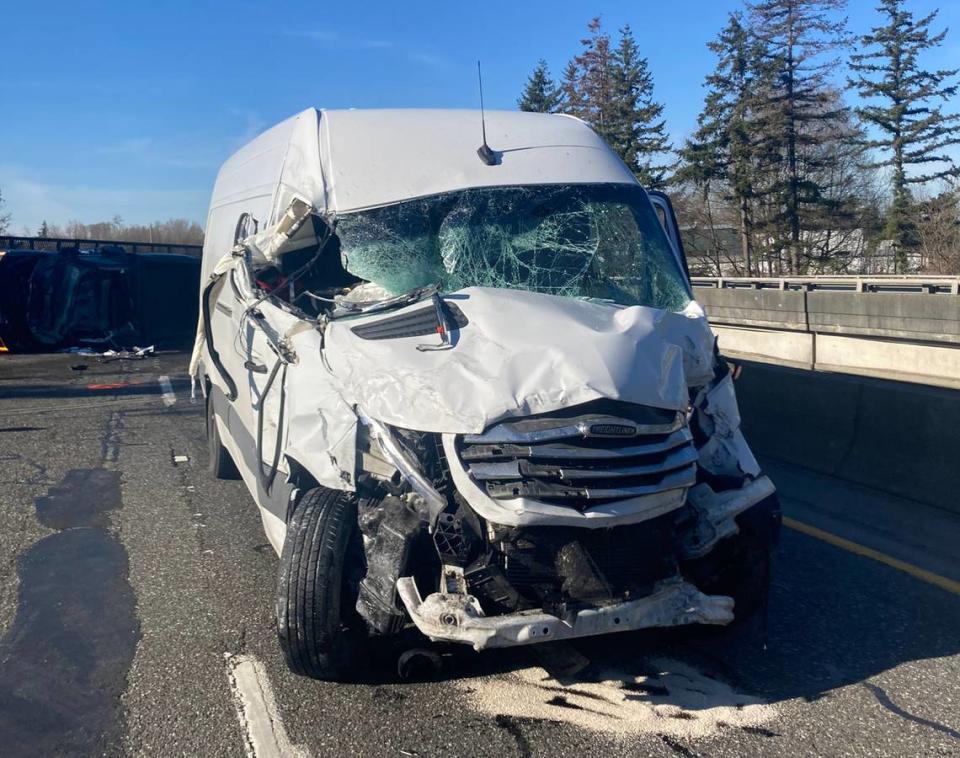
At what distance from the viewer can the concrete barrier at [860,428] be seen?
7688mm

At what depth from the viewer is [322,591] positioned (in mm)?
4207

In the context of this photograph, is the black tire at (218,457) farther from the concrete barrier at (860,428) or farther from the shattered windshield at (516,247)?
the concrete barrier at (860,428)

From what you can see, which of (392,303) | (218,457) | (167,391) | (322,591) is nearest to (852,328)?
(167,391)

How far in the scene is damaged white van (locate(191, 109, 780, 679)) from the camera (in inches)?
156

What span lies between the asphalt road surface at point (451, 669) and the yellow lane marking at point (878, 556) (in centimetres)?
2

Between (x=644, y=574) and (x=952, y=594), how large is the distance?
2673mm

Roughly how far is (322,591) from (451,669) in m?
0.82

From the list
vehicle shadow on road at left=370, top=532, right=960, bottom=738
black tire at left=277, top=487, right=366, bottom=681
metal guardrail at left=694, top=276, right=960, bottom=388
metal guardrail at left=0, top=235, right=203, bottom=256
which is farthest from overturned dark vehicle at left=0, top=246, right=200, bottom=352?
vehicle shadow on road at left=370, top=532, right=960, bottom=738

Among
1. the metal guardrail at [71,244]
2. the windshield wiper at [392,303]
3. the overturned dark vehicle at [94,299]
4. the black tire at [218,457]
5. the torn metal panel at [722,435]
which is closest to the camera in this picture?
the windshield wiper at [392,303]

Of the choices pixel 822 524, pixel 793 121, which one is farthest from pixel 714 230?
pixel 822 524

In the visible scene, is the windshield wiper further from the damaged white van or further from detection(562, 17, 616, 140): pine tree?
detection(562, 17, 616, 140): pine tree

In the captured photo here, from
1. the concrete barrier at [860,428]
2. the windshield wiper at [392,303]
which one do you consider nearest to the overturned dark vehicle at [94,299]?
the concrete barrier at [860,428]

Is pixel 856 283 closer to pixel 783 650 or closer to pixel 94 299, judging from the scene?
pixel 94 299

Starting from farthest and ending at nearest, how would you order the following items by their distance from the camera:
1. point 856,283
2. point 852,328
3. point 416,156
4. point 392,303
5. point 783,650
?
A: point 856,283
point 852,328
point 416,156
point 783,650
point 392,303
